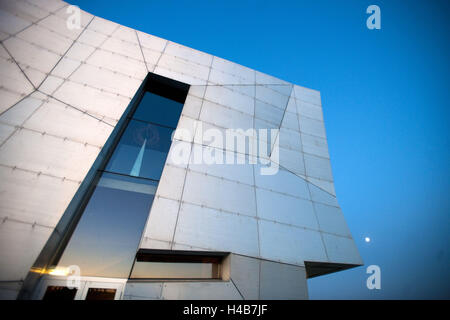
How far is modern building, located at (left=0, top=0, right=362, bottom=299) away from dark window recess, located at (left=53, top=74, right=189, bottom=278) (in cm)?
3

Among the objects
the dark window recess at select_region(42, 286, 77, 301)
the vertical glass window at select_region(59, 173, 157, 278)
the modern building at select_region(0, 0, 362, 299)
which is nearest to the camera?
the dark window recess at select_region(42, 286, 77, 301)

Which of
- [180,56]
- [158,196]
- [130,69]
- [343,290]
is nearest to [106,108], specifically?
[130,69]

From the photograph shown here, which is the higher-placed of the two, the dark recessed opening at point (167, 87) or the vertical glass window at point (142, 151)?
the dark recessed opening at point (167, 87)

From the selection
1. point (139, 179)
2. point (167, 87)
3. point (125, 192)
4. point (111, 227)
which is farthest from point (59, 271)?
point (167, 87)

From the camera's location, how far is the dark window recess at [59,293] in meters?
4.76

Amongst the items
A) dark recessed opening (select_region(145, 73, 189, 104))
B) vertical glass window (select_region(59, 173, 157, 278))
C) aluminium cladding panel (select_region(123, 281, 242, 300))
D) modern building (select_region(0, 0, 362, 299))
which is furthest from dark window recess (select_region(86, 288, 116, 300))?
dark recessed opening (select_region(145, 73, 189, 104))

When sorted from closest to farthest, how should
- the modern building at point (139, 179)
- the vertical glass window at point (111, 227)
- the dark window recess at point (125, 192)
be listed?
the modern building at point (139, 179), the vertical glass window at point (111, 227), the dark window recess at point (125, 192)

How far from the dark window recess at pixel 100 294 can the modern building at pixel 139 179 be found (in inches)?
1.2

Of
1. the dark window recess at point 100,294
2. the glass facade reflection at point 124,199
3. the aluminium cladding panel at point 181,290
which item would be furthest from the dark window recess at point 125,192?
the aluminium cladding panel at point 181,290

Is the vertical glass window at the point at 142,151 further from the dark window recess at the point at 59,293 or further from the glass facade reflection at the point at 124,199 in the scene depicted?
the dark window recess at the point at 59,293

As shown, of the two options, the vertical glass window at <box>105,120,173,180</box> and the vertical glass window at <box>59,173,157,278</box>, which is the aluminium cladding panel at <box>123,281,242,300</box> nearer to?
the vertical glass window at <box>59,173,157,278</box>

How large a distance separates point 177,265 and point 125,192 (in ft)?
10.1

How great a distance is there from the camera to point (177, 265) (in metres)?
6.06

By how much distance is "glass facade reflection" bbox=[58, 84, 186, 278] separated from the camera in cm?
548
